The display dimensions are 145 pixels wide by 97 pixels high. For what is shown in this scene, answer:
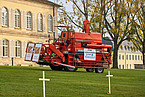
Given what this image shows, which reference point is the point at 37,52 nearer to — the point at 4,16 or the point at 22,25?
the point at 4,16

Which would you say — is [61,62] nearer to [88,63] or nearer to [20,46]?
[88,63]

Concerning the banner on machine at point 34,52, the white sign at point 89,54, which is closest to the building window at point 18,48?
the banner on machine at point 34,52

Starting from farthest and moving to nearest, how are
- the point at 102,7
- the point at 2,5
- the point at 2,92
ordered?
1. the point at 102,7
2. the point at 2,5
3. the point at 2,92

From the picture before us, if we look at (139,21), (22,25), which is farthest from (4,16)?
(139,21)

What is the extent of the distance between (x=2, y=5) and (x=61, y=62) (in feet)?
65.3

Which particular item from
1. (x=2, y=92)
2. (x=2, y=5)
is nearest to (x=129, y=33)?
(x=2, y=5)

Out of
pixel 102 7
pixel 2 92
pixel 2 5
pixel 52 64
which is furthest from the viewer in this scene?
pixel 102 7

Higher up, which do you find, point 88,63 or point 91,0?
point 91,0

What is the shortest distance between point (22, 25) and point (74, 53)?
→ 21928mm

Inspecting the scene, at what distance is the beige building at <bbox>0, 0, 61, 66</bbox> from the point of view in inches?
1969

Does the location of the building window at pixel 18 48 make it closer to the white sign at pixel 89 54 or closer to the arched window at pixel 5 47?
the arched window at pixel 5 47

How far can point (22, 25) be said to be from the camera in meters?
52.8

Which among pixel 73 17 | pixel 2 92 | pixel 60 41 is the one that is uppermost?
pixel 73 17

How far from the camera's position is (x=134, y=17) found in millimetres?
54562
